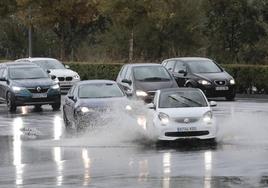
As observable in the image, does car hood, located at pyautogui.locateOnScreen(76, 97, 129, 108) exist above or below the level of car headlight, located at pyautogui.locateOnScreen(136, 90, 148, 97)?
above

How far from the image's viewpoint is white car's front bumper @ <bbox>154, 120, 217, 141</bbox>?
17266 mm

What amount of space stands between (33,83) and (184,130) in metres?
12.6

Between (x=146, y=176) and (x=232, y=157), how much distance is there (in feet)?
9.33

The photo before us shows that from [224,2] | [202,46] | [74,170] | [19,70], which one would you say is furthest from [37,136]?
[202,46]

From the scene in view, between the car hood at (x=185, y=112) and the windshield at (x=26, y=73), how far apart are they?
12.7 meters

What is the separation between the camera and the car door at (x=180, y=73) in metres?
32.3

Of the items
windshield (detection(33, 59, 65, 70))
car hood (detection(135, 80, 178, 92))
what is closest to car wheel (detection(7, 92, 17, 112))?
car hood (detection(135, 80, 178, 92))

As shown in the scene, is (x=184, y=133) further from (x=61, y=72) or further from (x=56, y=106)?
(x=61, y=72)

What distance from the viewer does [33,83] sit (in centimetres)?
2877

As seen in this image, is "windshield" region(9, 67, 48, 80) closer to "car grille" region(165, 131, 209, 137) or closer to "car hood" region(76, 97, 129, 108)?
"car hood" region(76, 97, 129, 108)

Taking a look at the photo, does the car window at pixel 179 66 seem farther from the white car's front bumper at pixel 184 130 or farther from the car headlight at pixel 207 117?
the white car's front bumper at pixel 184 130

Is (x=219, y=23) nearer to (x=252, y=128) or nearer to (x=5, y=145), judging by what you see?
(x=252, y=128)

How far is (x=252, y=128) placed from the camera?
2047cm

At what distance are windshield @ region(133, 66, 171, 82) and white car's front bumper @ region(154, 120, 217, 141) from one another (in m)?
10.7
